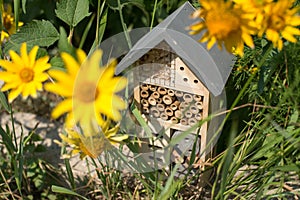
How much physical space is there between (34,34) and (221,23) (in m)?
0.47

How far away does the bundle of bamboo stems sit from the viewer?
108 centimetres

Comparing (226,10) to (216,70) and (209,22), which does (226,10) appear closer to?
(209,22)

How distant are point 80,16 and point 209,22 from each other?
1.21ft

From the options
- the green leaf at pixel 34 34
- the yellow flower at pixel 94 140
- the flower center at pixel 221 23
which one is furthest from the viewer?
the green leaf at pixel 34 34

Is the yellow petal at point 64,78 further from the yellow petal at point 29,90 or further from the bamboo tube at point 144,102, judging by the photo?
the bamboo tube at point 144,102

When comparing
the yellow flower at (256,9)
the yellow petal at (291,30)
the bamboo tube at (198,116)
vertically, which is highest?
the yellow flower at (256,9)

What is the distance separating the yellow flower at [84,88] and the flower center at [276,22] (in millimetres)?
247

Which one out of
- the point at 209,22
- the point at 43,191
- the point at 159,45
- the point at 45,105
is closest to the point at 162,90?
the point at 159,45

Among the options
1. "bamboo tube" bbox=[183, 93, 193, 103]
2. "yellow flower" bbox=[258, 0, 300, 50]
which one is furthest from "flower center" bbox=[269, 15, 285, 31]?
"bamboo tube" bbox=[183, 93, 193, 103]

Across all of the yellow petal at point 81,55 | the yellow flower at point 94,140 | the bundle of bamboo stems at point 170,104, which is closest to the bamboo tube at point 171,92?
the bundle of bamboo stems at point 170,104

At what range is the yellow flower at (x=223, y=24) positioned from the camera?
79cm

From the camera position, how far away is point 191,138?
1134 millimetres

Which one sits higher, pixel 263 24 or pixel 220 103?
pixel 263 24

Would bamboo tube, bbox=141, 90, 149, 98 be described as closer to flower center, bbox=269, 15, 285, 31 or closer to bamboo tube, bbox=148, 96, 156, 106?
bamboo tube, bbox=148, 96, 156, 106
